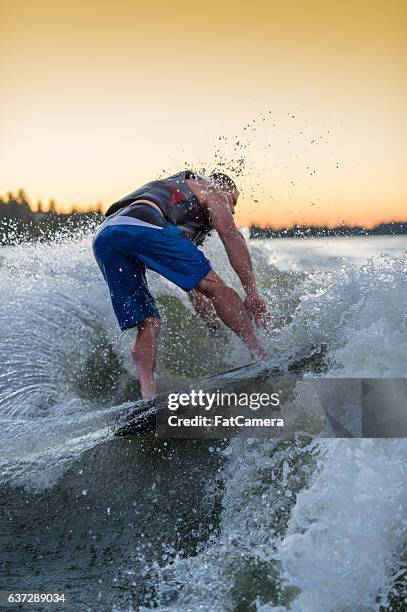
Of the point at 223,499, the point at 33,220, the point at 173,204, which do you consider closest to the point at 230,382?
the point at 223,499

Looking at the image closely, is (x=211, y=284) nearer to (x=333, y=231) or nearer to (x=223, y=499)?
(x=333, y=231)

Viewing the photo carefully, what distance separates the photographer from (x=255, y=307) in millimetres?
1330

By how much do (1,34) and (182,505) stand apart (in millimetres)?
758

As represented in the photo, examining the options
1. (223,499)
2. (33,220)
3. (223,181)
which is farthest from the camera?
(33,220)

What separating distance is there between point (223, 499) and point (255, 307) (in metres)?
0.46

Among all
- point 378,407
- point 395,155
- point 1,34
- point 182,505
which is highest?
point 1,34

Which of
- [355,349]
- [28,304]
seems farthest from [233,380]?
[28,304]

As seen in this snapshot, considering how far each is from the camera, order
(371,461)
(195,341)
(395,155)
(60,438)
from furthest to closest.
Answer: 1. (195,341)
2. (60,438)
3. (395,155)
4. (371,461)

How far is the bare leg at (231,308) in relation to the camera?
1245 millimetres

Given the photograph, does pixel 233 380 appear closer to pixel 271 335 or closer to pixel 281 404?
pixel 281 404

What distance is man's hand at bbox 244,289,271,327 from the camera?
4.35ft

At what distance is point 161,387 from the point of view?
129 centimetres

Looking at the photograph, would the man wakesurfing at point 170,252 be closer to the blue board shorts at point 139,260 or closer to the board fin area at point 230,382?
the blue board shorts at point 139,260

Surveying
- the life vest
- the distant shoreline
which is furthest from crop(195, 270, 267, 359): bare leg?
the distant shoreline
